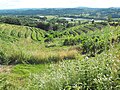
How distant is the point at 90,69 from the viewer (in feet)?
11.1

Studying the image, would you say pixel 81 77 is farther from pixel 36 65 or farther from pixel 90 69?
pixel 36 65

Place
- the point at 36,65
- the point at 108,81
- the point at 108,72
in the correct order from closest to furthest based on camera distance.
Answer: the point at 108,81 < the point at 108,72 < the point at 36,65

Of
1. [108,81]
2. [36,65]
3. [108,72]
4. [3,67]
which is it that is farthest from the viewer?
[36,65]

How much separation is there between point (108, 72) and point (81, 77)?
0.38 meters

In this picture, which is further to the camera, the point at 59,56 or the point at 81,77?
the point at 59,56

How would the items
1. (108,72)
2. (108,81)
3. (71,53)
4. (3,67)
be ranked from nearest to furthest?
1. (108,81)
2. (108,72)
3. (3,67)
4. (71,53)

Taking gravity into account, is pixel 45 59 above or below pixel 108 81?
below

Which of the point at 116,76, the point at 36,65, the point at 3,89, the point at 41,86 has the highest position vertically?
the point at 116,76

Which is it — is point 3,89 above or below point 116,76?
below

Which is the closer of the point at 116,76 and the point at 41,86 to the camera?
the point at 116,76

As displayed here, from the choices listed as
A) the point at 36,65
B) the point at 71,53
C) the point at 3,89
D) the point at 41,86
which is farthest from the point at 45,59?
the point at 41,86

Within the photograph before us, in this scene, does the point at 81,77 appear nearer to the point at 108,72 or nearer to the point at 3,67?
the point at 108,72

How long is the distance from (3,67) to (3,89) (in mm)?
7126

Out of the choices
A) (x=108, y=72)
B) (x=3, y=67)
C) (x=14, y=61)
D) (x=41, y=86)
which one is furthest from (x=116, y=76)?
(x=14, y=61)
